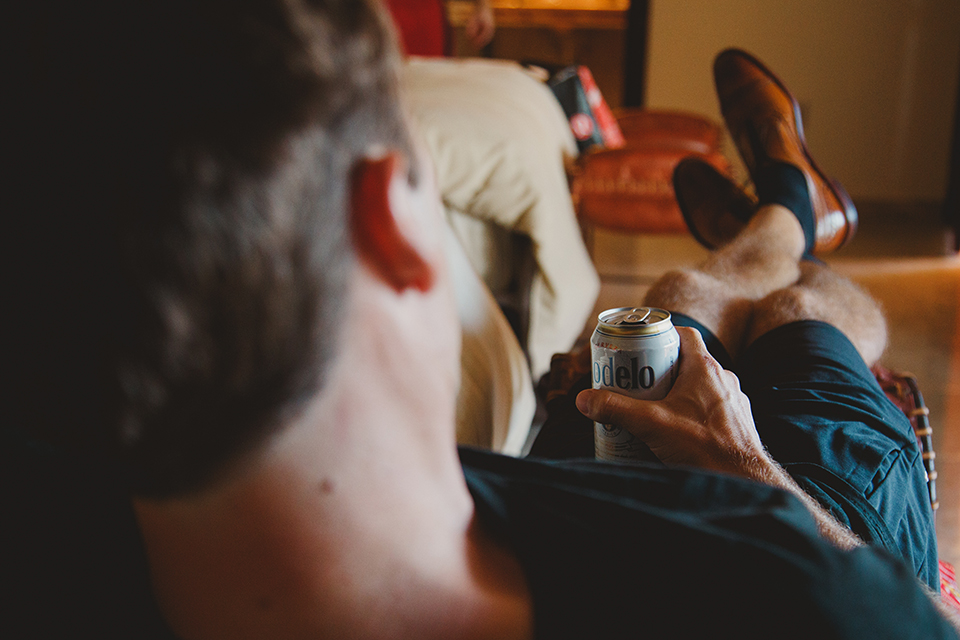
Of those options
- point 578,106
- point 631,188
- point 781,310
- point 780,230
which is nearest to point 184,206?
point 781,310

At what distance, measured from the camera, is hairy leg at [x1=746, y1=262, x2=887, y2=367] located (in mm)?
987

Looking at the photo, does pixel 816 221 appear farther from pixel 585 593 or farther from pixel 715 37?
pixel 715 37

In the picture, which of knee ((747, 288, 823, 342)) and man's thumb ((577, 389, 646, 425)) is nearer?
man's thumb ((577, 389, 646, 425))

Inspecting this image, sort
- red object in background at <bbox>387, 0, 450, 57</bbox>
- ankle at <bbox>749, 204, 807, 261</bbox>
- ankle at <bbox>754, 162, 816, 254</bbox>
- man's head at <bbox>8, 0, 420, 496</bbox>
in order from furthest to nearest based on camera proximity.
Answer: red object in background at <bbox>387, 0, 450, 57</bbox> < ankle at <bbox>754, 162, 816, 254</bbox> < ankle at <bbox>749, 204, 807, 261</bbox> < man's head at <bbox>8, 0, 420, 496</bbox>

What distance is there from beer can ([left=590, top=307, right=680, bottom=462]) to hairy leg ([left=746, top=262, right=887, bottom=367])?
0.40 metres

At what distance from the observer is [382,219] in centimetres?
36

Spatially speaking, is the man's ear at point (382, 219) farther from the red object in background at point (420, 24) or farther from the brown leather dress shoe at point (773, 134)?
the red object in background at point (420, 24)

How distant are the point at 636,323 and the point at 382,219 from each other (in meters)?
0.33

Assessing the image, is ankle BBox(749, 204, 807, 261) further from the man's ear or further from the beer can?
the man's ear

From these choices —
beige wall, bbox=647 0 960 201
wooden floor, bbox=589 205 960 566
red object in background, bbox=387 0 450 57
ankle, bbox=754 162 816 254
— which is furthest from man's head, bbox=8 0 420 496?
beige wall, bbox=647 0 960 201

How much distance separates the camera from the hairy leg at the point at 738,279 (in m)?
0.99

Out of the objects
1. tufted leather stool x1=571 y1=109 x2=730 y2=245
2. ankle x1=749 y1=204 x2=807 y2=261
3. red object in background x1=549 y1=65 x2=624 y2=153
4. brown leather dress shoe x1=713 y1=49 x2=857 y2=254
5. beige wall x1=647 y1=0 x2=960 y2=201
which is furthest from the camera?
beige wall x1=647 y1=0 x2=960 y2=201

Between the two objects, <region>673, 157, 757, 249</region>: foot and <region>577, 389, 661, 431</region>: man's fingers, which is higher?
<region>577, 389, 661, 431</region>: man's fingers

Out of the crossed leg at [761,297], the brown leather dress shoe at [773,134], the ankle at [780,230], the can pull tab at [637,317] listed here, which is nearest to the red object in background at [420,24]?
the brown leather dress shoe at [773,134]
